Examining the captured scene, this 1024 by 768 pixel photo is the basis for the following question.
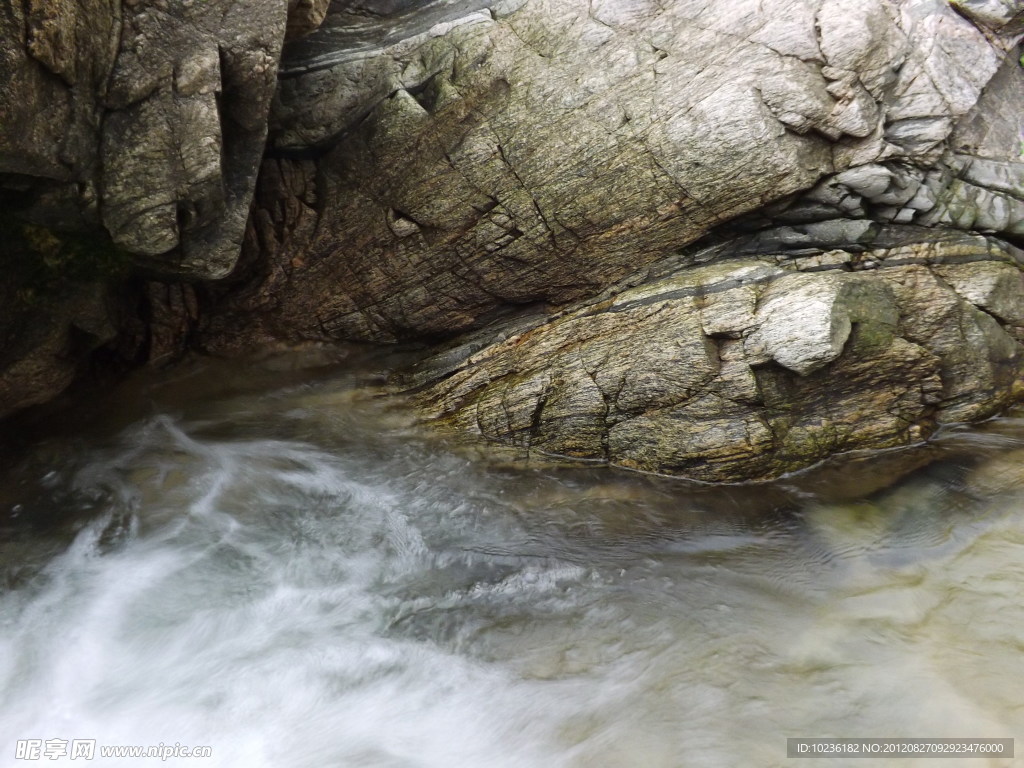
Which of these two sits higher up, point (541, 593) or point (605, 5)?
point (605, 5)

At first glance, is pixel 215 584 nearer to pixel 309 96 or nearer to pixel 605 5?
pixel 309 96

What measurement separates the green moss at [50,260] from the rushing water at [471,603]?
7.08ft

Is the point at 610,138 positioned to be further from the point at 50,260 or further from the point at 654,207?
the point at 50,260

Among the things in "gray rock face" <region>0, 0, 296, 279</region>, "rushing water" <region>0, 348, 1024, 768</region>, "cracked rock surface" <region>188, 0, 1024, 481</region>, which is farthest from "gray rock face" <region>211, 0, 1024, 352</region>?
"rushing water" <region>0, 348, 1024, 768</region>

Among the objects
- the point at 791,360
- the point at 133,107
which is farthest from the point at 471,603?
the point at 133,107

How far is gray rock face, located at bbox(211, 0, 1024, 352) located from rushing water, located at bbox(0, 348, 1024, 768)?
2762 millimetres

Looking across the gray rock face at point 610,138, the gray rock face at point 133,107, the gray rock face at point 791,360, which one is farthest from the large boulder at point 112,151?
the gray rock face at point 791,360

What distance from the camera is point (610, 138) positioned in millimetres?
8594

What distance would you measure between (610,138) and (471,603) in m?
5.83

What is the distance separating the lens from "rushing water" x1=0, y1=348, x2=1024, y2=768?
19.7 ft

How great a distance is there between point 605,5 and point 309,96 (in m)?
4.07

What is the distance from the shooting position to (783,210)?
8.52m

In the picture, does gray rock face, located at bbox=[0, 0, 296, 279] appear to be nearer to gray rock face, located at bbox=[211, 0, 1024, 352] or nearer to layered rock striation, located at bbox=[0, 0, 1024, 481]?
layered rock striation, located at bbox=[0, 0, 1024, 481]

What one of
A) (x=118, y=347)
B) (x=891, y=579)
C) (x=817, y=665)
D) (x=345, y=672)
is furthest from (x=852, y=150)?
(x=118, y=347)
